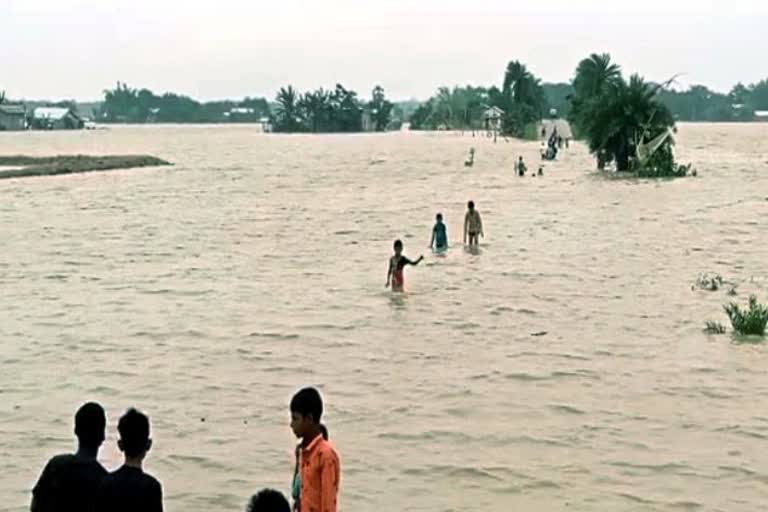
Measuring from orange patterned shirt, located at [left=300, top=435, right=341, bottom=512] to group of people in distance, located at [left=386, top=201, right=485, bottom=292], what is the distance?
14.2 meters

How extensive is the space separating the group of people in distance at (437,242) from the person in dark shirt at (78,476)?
47.0ft

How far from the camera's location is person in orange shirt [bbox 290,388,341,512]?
19.3ft

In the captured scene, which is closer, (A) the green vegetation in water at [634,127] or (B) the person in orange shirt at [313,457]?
(B) the person in orange shirt at [313,457]

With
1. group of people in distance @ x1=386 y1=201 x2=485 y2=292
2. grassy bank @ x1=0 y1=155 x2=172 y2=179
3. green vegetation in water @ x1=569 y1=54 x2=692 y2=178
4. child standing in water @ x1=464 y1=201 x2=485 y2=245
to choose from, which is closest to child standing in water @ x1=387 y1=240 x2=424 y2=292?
group of people in distance @ x1=386 y1=201 x2=485 y2=292

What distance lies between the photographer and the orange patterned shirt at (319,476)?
5941mm

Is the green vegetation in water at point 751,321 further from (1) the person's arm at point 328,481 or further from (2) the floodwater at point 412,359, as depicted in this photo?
(1) the person's arm at point 328,481

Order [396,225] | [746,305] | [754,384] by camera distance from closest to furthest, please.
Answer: [754,384] < [746,305] < [396,225]

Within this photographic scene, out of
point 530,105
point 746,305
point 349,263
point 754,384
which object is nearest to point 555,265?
point 349,263

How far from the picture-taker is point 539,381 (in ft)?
50.5

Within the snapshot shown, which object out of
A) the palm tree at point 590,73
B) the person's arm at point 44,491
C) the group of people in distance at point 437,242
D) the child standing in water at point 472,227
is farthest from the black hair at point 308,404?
the palm tree at point 590,73

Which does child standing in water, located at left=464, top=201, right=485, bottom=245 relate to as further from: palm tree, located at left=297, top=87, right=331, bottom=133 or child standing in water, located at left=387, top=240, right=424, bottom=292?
palm tree, located at left=297, top=87, right=331, bottom=133

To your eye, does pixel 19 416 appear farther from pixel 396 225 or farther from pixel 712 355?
pixel 396 225

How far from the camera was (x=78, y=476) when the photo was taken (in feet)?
19.1

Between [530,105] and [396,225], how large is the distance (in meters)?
110
